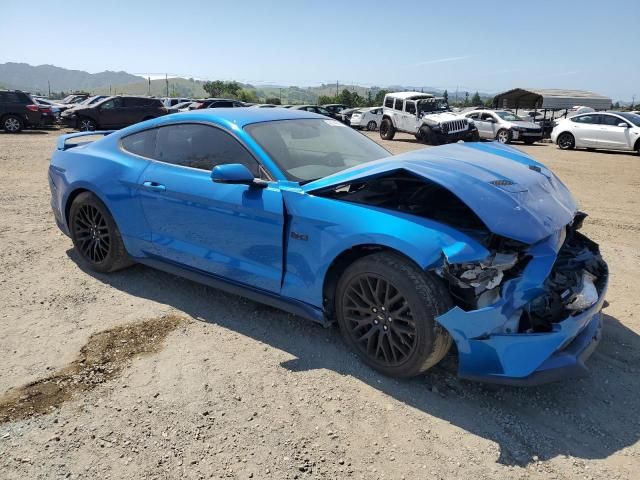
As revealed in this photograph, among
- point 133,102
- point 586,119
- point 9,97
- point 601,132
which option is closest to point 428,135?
point 586,119

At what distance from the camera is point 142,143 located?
4250 mm

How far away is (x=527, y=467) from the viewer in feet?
7.70

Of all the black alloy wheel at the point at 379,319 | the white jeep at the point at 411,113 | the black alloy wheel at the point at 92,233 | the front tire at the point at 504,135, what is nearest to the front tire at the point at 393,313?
the black alloy wheel at the point at 379,319

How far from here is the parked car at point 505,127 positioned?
19.9 m

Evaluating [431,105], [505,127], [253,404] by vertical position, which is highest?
[431,105]

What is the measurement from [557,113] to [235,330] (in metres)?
42.2

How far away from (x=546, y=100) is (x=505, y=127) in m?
41.4

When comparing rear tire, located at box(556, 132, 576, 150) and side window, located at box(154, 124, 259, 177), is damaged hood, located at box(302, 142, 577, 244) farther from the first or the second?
rear tire, located at box(556, 132, 576, 150)

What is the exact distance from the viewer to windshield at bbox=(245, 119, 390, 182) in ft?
11.5

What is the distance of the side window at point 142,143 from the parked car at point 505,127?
58.5 ft

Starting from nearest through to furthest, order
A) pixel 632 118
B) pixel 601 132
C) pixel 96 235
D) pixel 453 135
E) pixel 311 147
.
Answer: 1. pixel 311 147
2. pixel 96 235
3. pixel 632 118
4. pixel 601 132
5. pixel 453 135

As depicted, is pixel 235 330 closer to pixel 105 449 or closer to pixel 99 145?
pixel 105 449

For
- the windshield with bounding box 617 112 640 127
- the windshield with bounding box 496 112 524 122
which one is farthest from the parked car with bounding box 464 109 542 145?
the windshield with bounding box 617 112 640 127

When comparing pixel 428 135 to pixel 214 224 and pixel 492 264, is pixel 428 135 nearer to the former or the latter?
pixel 214 224
